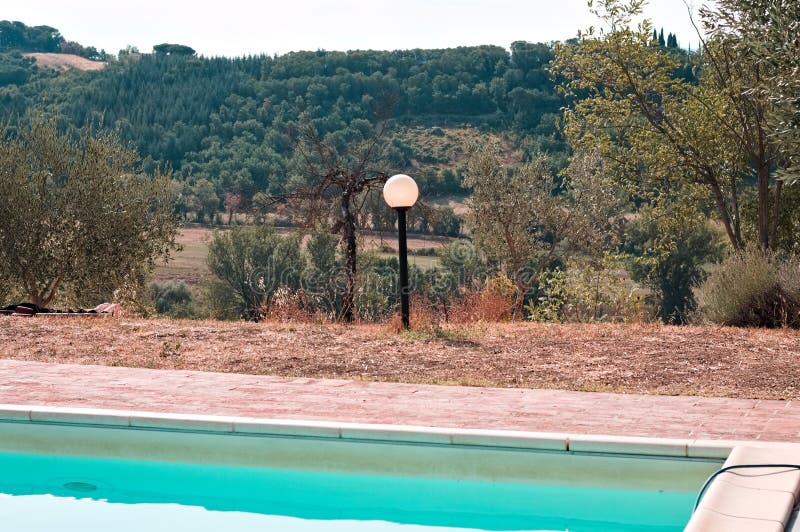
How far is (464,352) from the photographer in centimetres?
841

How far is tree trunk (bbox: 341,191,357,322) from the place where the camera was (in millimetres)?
11891

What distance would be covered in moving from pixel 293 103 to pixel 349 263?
53112 millimetres

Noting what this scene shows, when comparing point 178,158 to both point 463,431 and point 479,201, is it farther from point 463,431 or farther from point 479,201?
point 463,431

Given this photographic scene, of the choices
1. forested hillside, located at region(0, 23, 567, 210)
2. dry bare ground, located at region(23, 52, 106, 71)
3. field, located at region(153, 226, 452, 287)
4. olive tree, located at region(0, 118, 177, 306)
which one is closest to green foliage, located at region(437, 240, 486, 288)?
field, located at region(153, 226, 452, 287)

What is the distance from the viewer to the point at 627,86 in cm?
1753

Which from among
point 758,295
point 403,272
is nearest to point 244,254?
point 403,272

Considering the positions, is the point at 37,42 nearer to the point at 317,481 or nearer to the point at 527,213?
the point at 527,213

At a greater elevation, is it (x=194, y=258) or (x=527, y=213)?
(x=527, y=213)

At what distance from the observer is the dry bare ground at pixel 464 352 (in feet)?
23.4

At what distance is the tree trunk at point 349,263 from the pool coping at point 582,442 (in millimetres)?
5760

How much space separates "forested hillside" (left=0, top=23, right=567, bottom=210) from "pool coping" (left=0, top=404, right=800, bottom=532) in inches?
1799

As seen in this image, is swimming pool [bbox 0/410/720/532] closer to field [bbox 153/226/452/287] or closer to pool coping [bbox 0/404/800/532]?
pool coping [bbox 0/404/800/532]

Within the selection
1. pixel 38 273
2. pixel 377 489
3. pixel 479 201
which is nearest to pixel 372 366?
pixel 377 489

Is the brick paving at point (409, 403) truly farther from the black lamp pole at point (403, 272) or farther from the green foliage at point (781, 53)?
the green foliage at point (781, 53)
